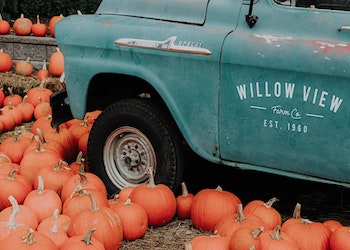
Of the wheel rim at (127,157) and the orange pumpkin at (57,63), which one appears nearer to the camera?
the wheel rim at (127,157)

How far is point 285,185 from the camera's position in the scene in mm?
6234

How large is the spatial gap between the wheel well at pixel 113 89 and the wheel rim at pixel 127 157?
0.36 meters

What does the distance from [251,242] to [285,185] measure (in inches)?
80.2

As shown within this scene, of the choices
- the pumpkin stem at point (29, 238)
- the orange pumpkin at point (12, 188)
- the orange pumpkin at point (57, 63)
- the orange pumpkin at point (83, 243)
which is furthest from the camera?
the orange pumpkin at point (57, 63)

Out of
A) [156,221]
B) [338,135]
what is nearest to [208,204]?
[156,221]

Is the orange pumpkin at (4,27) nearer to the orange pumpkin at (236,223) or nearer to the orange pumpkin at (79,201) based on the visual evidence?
the orange pumpkin at (79,201)

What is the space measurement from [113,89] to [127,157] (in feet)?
2.44

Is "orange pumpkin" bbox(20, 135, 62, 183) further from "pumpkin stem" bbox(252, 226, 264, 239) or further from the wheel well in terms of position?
"pumpkin stem" bbox(252, 226, 264, 239)

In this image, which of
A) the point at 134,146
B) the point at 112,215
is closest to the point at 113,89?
the point at 134,146

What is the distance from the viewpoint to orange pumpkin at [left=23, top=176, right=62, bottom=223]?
16.5ft

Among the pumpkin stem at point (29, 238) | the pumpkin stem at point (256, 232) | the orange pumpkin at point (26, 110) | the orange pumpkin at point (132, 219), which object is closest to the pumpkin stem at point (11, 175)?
the orange pumpkin at point (132, 219)

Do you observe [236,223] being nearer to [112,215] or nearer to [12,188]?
[112,215]

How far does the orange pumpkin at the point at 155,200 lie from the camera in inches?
205

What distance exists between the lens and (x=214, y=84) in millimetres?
5023
